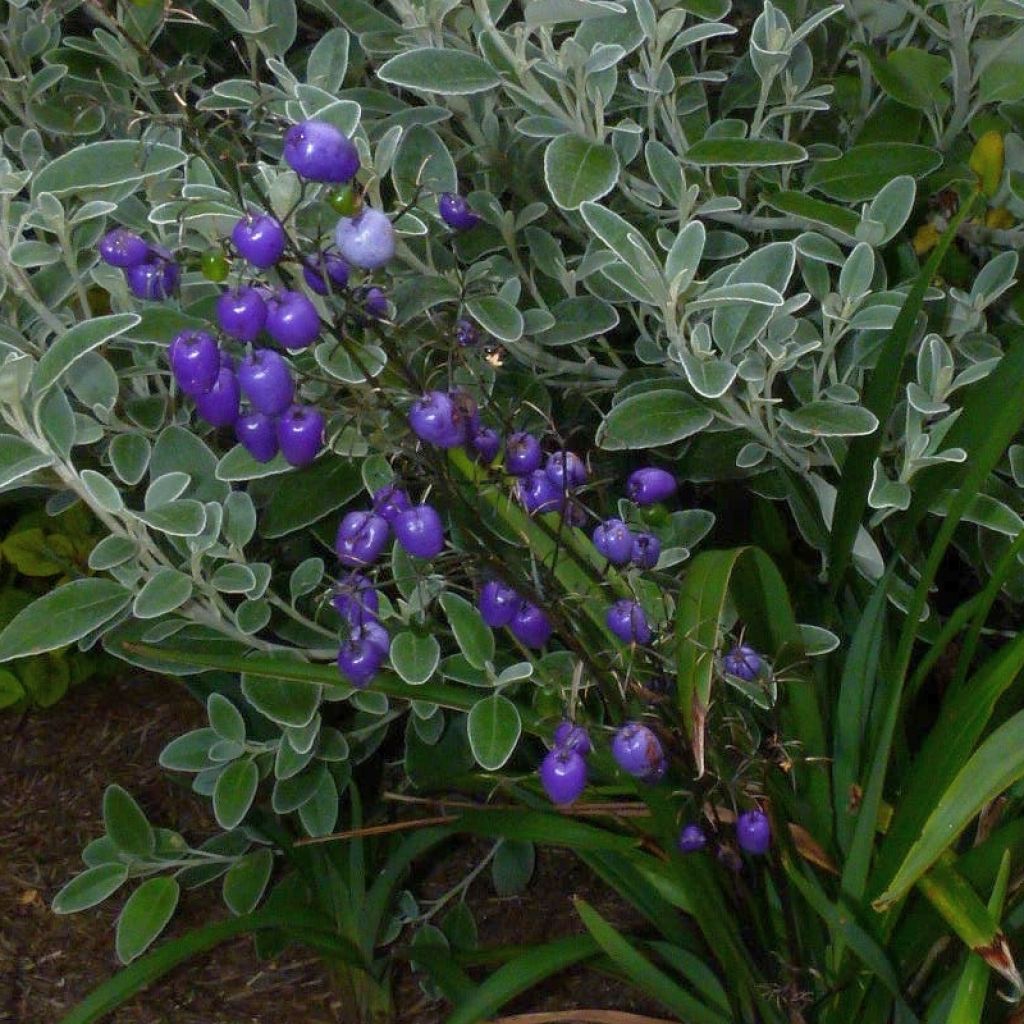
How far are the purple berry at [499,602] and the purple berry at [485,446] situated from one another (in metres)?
0.10

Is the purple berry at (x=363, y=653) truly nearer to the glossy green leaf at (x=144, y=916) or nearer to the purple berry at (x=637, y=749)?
the purple berry at (x=637, y=749)

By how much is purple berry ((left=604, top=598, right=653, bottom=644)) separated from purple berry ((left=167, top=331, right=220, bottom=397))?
38cm

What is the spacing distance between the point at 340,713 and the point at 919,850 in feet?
3.35

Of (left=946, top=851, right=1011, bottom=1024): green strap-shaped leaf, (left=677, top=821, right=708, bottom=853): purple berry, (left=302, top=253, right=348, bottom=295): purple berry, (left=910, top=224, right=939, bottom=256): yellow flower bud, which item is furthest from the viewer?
(left=910, top=224, right=939, bottom=256): yellow flower bud

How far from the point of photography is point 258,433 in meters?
1.00

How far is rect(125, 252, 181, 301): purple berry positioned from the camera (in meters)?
1.11

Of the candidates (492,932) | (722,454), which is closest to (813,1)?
(722,454)

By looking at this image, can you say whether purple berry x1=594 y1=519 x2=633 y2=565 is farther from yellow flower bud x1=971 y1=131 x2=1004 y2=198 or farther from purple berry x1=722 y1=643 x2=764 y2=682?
yellow flower bud x1=971 y1=131 x2=1004 y2=198

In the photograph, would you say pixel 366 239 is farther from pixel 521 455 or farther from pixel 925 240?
pixel 925 240

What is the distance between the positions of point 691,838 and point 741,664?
178 millimetres

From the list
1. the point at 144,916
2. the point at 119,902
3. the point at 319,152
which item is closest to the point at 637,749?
the point at 319,152

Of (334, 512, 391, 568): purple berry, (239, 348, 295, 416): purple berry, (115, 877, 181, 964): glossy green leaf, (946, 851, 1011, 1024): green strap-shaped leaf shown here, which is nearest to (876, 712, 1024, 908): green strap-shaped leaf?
(946, 851, 1011, 1024): green strap-shaped leaf

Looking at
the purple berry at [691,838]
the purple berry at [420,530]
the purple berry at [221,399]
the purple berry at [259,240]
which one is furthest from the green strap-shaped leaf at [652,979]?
the purple berry at [259,240]

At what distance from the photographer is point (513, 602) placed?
1.08m
